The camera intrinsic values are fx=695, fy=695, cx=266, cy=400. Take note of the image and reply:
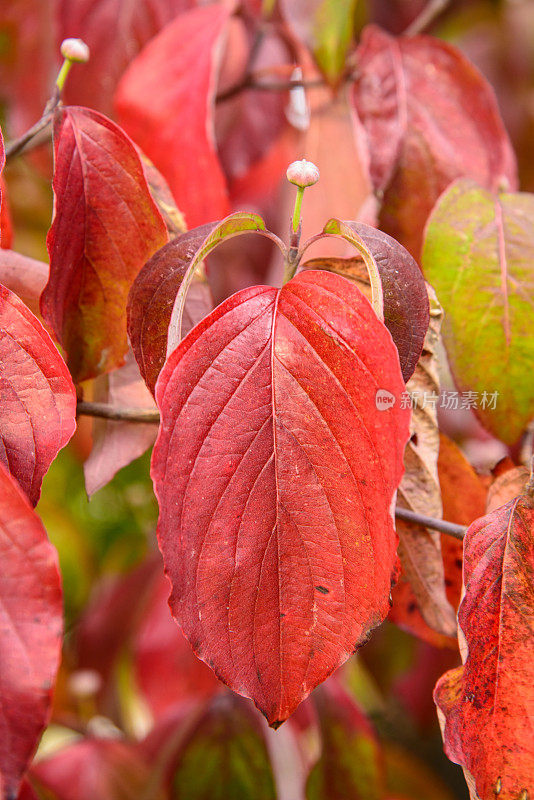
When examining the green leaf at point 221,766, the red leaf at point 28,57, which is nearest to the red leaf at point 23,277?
the red leaf at point 28,57

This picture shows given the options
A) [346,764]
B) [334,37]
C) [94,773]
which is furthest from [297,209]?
[94,773]

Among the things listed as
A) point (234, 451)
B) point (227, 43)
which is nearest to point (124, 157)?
point (234, 451)

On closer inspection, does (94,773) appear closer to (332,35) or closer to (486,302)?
(486,302)

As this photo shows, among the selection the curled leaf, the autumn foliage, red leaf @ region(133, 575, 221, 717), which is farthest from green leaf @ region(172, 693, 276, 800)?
the curled leaf

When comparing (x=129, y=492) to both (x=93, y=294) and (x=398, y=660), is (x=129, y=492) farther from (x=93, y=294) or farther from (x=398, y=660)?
(x=93, y=294)

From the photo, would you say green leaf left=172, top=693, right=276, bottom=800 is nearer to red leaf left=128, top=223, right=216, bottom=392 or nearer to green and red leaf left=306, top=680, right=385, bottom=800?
green and red leaf left=306, top=680, right=385, bottom=800

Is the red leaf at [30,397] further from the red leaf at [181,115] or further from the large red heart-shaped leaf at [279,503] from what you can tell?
the red leaf at [181,115]
